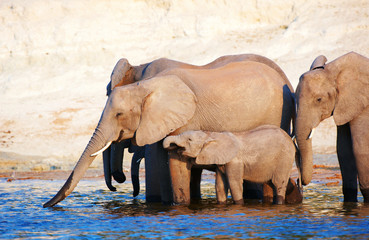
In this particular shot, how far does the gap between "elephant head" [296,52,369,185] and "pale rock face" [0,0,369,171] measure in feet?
46.1

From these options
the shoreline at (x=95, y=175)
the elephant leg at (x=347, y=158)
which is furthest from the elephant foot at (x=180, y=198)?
the shoreline at (x=95, y=175)

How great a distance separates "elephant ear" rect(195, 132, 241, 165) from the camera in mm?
8703

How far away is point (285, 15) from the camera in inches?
1214

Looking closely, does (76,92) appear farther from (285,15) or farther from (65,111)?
(285,15)

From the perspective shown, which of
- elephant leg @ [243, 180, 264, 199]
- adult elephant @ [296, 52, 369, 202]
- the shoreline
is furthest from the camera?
the shoreline

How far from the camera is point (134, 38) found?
30125 mm

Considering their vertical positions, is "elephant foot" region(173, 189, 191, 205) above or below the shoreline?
below

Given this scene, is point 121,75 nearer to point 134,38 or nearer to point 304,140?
point 304,140

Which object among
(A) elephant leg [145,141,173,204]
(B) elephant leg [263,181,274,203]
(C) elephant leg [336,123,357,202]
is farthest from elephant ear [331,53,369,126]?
(A) elephant leg [145,141,173,204]

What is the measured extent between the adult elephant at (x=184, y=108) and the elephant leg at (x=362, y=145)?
3.66 feet

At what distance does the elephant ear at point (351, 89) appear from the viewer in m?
8.84

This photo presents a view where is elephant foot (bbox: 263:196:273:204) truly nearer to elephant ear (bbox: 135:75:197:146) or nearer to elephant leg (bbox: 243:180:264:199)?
elephant leg (bbox: 243:180:264:199)

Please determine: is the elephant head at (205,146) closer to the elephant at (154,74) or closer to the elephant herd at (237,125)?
the elephant herd at (237,125)

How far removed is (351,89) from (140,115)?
2.81m
